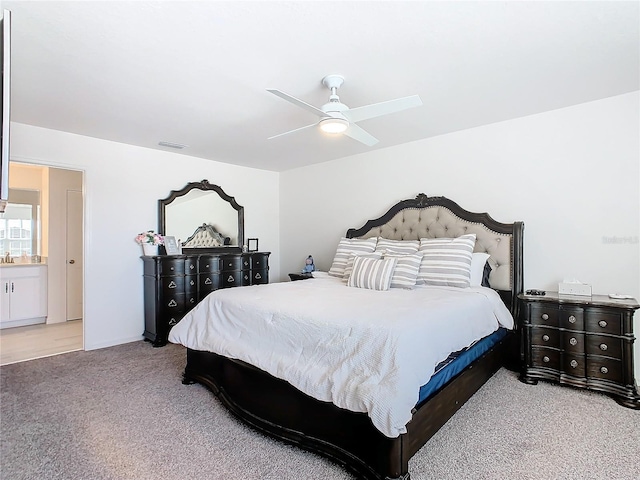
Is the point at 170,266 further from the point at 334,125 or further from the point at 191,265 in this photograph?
the point at 334,125

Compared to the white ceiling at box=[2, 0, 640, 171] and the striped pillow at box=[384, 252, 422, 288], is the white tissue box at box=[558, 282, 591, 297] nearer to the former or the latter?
the striped pillow at box=[384, 252, 422, 288]

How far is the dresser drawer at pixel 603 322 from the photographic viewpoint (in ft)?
8.52

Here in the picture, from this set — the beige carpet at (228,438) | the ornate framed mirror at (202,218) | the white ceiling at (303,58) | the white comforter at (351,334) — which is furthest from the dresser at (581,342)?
the ornate framed mirror at (202,218)

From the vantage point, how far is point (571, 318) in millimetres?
2779

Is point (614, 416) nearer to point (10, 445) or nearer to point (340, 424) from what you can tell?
point (340, 424)

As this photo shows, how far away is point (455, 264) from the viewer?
3238mm

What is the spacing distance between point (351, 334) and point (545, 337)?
2.06 metres

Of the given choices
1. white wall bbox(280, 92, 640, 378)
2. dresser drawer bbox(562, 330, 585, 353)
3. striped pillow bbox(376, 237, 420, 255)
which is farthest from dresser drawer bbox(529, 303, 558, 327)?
striped pillow bbox(376, 237, 420, 255)

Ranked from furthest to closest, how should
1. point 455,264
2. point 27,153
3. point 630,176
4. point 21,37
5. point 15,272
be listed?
1. point 15,272
2. point 27,153
3. point 455,264
4. point 630,176
5. point 21,37

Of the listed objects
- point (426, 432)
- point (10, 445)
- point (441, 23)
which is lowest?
point (10, 445)

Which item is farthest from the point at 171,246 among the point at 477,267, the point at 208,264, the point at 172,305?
the point at 477,267

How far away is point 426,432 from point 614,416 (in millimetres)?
1525

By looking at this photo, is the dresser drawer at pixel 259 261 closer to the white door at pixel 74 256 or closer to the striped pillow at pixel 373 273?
the striped pillow at pixel 373 273

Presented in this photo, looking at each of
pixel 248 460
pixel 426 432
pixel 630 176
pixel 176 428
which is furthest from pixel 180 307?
pixel 630 176
